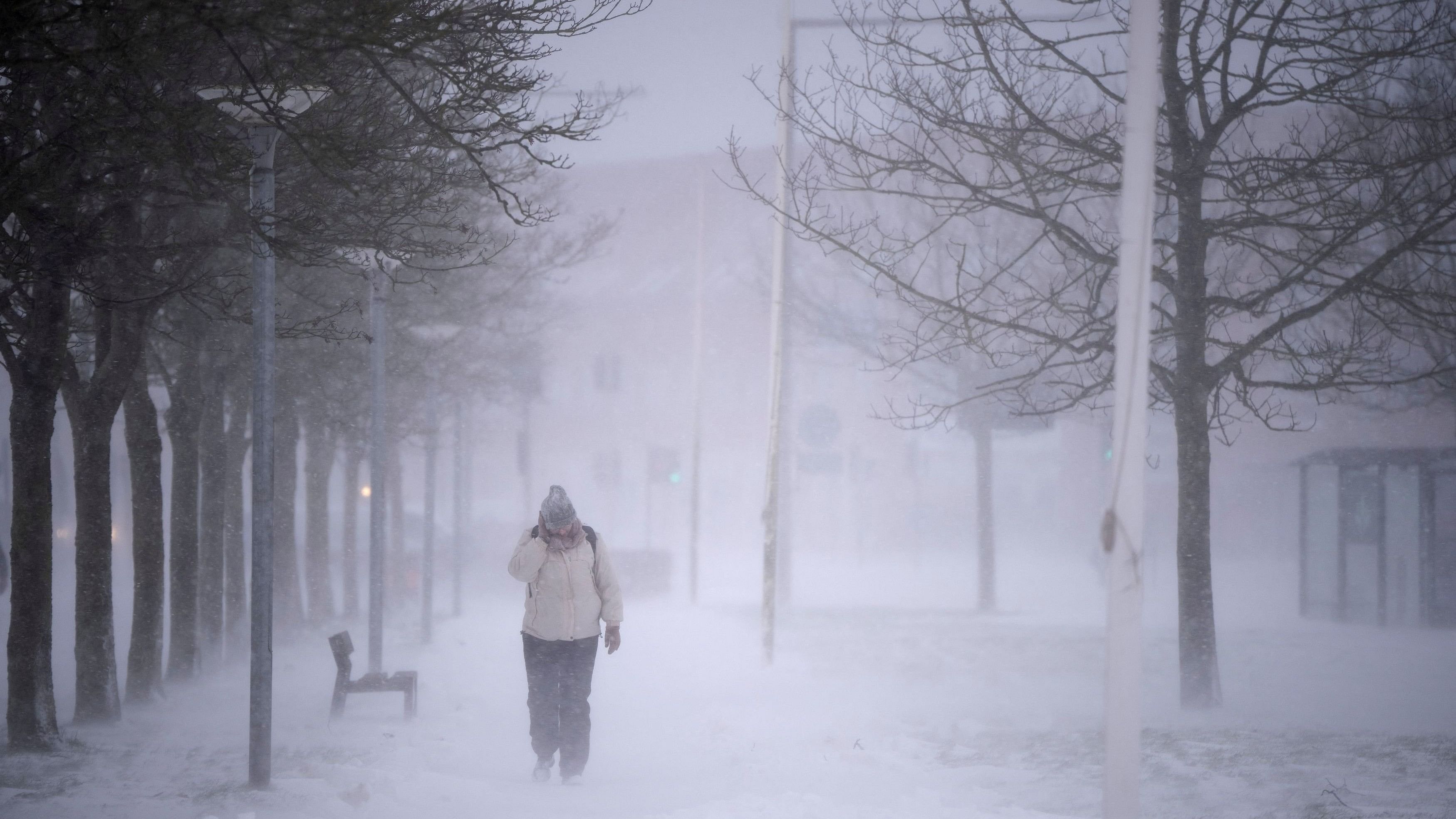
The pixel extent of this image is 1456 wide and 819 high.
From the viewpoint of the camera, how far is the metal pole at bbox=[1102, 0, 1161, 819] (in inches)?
146

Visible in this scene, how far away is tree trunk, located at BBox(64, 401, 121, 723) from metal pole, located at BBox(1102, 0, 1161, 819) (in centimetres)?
742

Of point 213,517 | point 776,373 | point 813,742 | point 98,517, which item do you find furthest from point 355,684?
point 776,373

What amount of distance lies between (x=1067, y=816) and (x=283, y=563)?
12723 mm

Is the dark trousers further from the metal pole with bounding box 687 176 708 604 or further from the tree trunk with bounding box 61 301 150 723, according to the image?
the metal pole with bounding box 687 176 708 604

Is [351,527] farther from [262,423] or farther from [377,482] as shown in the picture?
[262,423]

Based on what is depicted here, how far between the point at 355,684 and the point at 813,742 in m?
3.90

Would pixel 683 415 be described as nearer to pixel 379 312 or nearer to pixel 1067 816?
pixel 379 312

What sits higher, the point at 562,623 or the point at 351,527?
the point at 562,623

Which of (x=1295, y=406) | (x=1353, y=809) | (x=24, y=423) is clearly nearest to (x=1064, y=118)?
(x=1353, y=809)

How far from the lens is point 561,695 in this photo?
663 cm

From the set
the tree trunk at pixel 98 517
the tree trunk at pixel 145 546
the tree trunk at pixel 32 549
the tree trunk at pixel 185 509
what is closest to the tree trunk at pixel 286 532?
the tree trunk at pixel 185 509

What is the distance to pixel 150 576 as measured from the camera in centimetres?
926

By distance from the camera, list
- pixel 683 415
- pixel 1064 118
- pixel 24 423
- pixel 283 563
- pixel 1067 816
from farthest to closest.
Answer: pixel 683 415 → pixel 283 563 → pixel 1064 118 → pixel 24 423 → pixel 1067 816

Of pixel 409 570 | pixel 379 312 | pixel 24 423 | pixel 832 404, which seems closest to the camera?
pixel 24 423
